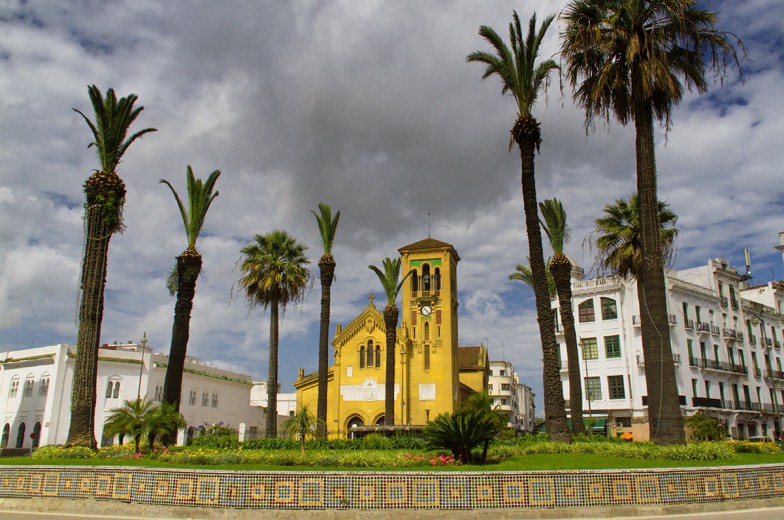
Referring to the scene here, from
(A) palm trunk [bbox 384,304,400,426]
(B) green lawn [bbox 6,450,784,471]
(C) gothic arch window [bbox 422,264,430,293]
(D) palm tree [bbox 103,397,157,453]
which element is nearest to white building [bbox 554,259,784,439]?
(C) gothic arch window [bbox 422,264,430,293]

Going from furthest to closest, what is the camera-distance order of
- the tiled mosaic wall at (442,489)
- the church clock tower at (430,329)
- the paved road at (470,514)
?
1. the church clock tower at (430,329)
2. the tiled mosaic wall at (442,489)
3. the paved road at (470,514)

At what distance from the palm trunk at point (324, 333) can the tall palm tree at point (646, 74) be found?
19312 millimetres

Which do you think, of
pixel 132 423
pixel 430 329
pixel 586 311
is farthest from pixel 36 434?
pixel 586 311

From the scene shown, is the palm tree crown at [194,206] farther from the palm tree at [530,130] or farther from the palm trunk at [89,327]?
the palm tree at [530,130]

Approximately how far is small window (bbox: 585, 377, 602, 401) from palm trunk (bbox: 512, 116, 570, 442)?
95.0 feet

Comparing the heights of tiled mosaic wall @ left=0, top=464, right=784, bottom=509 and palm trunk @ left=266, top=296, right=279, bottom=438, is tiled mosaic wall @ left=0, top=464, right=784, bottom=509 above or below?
below

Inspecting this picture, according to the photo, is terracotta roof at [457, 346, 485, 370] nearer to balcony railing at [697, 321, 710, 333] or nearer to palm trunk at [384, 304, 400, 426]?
balcony railing at [697, 321, 710, 333]

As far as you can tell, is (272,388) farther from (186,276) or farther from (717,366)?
(717,366)

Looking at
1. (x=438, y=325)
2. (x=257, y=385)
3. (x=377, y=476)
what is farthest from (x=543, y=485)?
(x=257, y=385)

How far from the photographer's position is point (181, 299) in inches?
1018

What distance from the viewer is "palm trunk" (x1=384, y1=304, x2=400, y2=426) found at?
38688 millimetres

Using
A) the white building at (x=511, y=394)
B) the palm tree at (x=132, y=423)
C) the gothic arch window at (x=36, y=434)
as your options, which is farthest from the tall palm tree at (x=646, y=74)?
the white building at (x=511, y=394)

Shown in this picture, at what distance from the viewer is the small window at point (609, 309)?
1956 inches

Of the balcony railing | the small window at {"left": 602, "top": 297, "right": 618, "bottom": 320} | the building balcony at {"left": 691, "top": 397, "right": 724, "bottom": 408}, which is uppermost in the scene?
the small window at {"left": 602, "top": 297, "right": 618, "bottom": 320}
